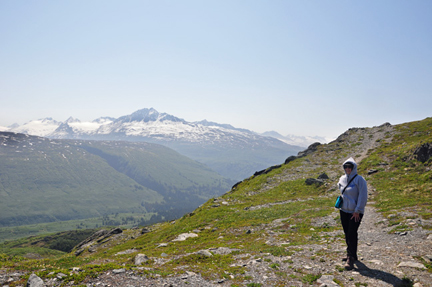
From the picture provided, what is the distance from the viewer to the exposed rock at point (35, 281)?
1142 centimetres

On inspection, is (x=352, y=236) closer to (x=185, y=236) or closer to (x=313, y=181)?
(x=185, y=236)

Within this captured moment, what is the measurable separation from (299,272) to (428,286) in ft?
18.2

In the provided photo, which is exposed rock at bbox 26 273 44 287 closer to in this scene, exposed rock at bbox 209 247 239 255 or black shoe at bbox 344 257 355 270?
exposed rock at bbox 209 247 239 255

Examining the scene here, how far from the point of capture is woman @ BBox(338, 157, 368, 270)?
12.6 m

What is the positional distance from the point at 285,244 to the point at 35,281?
16487mm

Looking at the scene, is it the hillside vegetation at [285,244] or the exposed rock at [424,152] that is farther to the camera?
the exposed rock at [424,152]

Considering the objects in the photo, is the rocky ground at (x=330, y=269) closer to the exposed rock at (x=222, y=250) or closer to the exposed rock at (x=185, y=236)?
the exposed rock at (x=222, y=250)

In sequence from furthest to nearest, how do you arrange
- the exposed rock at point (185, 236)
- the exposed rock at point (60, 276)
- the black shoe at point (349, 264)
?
the exposed rock at point (185, 236) → the black shoe at point (349, 264) → the exposed rock at point (60, 276)

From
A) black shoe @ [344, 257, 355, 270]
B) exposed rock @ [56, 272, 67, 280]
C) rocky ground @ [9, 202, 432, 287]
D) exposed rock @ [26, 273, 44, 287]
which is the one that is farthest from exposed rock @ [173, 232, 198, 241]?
black shoe @ [344, 257, 355, 270]

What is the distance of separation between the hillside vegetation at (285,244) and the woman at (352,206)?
3.10 ft

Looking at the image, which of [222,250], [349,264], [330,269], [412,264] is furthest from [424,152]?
[222,250]

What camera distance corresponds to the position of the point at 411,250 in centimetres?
A: 1391

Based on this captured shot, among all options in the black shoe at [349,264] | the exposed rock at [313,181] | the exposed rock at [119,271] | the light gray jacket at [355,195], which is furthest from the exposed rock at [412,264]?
the exposed rock at [313,181]

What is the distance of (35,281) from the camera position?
1160 cm
